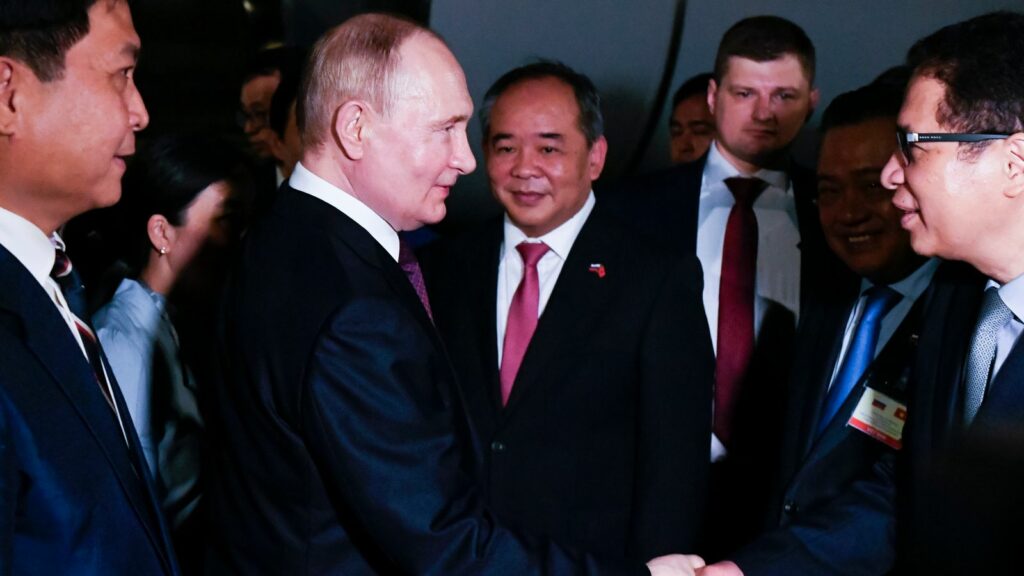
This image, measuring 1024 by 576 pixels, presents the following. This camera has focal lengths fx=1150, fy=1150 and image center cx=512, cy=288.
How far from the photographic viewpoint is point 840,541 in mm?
1916

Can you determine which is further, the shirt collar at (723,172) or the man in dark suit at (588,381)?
the shirt collar at (723,172)

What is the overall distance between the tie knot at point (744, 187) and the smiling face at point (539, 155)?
0.43m

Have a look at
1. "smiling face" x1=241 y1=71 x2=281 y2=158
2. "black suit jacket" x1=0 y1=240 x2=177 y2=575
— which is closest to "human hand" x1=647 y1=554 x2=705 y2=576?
"black suit jacket" x1=0 y1=240 x2=177 y2=575

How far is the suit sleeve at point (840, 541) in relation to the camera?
192 centimetres

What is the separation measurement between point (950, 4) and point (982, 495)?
3063 mm

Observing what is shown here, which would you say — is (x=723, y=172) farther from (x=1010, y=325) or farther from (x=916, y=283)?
(x=1010, y=325)

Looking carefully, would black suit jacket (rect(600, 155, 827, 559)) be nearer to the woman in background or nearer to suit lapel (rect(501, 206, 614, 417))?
suit lapel (rect(501, 206, 614, 417))

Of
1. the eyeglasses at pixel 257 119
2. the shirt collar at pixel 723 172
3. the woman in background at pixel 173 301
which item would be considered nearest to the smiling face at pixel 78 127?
the woman in background at pixel 173 301

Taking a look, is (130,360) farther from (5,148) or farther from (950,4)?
(950,4)

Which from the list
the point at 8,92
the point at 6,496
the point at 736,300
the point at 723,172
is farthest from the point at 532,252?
the point at 6,496

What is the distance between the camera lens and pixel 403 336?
1422mm

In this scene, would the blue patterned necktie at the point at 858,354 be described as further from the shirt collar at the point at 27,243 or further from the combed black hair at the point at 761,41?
the shirt collar at the point at 27,243

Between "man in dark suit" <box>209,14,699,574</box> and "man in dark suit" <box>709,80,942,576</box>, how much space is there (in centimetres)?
49

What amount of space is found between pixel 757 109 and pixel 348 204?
5.61 ft
